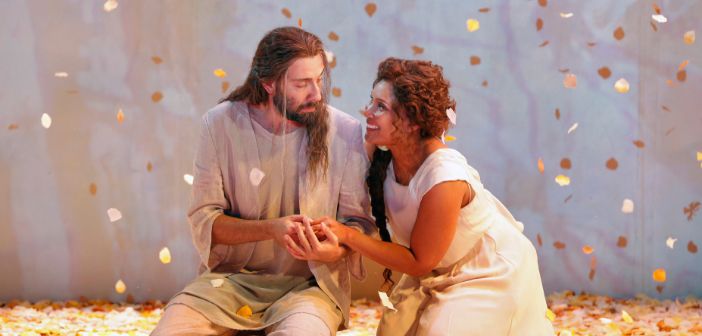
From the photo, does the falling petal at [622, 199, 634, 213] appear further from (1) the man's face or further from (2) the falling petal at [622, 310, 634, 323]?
(1) the man's face

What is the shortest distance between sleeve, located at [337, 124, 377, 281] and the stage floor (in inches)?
39.2

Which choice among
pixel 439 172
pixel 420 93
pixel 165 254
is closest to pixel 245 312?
pixel 439 172

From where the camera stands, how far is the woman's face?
1.84m

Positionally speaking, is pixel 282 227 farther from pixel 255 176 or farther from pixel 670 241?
pixel 670 241

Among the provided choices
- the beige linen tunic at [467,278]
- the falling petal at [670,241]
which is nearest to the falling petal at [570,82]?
the falling petal at [670,241]

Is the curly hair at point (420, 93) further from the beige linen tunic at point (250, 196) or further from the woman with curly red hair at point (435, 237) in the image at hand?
the beige linen tunic at point (250, 196)

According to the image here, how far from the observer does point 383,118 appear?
6.02ft

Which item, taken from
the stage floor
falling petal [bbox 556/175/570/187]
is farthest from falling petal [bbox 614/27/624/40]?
the stage floor

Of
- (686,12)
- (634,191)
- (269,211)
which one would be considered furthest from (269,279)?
(686,12)

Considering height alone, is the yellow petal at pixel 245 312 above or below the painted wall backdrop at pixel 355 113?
below

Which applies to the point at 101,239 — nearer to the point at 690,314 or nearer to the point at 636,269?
the point at 636,269

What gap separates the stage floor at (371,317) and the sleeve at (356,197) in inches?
39.2

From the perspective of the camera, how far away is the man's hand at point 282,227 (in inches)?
70.1

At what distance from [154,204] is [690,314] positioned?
3104 mm
